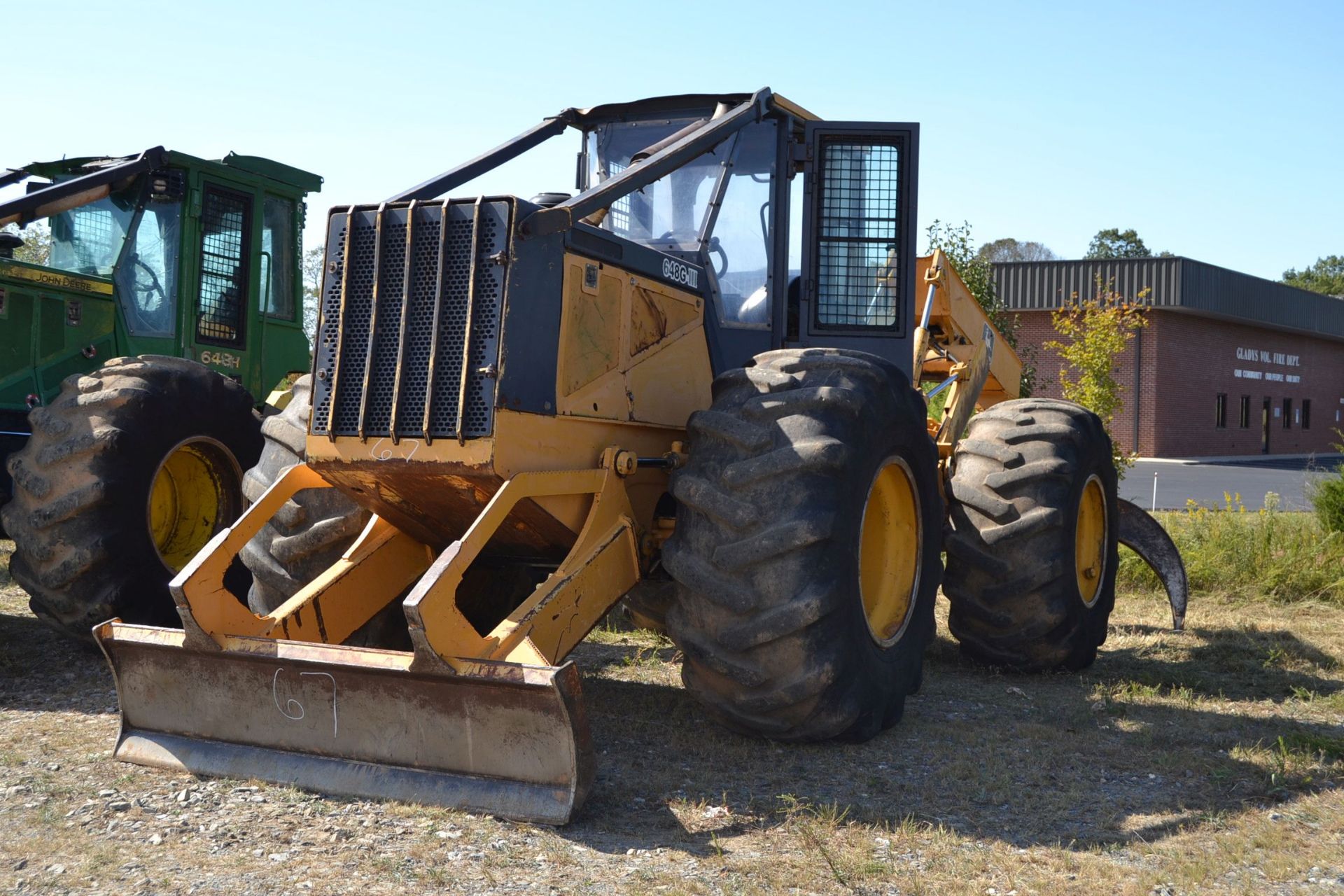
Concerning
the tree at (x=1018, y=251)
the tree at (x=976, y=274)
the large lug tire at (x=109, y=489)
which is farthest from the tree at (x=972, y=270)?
the tree at (x=1018, y=251)

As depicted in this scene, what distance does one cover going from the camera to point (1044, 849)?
439cm

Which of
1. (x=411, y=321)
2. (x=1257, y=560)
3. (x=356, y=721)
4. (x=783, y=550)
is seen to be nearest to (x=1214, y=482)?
(x=1257, y=560)

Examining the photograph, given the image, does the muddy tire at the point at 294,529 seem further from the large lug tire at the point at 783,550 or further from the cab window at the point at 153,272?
the cab window at the point at 153,272

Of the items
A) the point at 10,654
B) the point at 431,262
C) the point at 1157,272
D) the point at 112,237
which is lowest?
the point at 10,654

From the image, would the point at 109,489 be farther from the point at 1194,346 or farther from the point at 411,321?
the point at 1194,346

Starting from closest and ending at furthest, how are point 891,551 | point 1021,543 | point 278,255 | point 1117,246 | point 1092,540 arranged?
1. point 891,551
2. point 1021,543
3. point 1092,540
4. point 278,255
5. point 1117,246

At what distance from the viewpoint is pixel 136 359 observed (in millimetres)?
7598

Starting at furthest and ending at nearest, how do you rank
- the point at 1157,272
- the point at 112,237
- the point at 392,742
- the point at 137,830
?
the point at 1157,272 → the point at 112,237 → the point at 392,742 → the point at 137,830

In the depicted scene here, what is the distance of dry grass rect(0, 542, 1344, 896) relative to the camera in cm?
405

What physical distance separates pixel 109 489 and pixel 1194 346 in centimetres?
3774

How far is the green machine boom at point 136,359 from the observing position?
687cm

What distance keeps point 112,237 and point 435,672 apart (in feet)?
19.0

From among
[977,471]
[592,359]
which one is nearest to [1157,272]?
[977,471]

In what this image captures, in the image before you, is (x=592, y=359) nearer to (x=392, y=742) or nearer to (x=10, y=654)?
(x=392, y=742)
